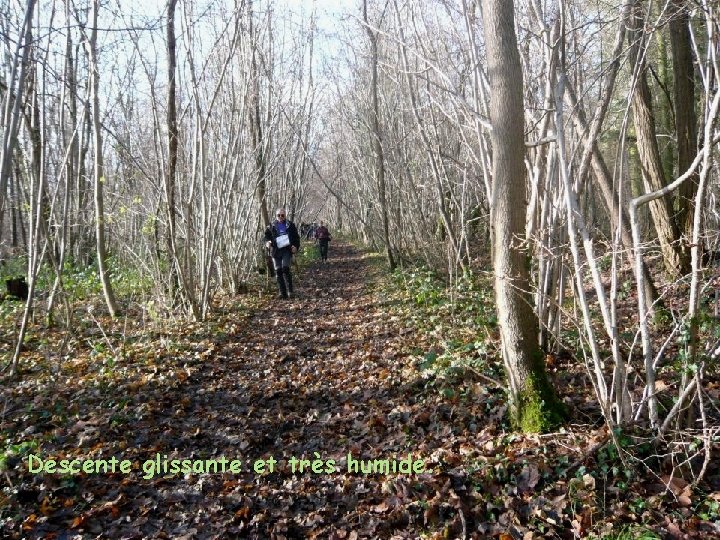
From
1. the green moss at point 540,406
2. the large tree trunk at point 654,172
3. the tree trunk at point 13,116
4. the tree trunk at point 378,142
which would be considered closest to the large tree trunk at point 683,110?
the large tree trunk at point 654,172

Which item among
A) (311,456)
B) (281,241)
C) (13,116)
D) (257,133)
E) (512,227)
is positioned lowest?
(311,456)

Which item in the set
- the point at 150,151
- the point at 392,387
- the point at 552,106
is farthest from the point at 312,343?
the point at 150,151

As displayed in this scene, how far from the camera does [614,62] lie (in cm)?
365

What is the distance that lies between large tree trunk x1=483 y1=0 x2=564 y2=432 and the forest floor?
0.29 metres

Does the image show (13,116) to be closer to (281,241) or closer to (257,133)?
(281,241)

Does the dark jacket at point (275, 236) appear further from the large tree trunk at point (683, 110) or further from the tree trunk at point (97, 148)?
the large tree trunk at point (683, 110)

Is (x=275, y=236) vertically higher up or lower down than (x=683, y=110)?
lower down

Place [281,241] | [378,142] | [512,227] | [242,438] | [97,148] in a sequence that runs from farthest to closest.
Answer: [378,142]
[281,241]
[97,148]
[242,438]
[512,227]

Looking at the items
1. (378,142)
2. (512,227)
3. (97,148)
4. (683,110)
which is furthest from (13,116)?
(378,142)

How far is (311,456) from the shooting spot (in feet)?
13.2

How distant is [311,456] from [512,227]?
2.36 metres

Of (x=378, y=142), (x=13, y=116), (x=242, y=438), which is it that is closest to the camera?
(x=242, y=438)

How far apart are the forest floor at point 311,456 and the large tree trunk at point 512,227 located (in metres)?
0.29

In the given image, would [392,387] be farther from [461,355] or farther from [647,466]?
[647,466]
